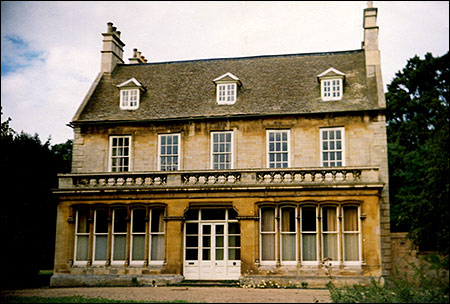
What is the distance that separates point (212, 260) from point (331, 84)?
10.7 meters

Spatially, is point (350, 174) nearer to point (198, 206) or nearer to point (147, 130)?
point (198, 206)

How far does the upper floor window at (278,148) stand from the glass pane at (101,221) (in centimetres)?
836

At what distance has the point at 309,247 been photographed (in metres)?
23.3

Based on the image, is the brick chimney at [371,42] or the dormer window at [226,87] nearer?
the brick chimney at [371,42]

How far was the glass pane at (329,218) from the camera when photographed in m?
23.3

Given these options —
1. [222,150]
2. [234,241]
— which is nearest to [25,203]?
[222,150]

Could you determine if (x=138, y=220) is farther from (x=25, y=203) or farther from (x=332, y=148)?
(x=332, y=148)

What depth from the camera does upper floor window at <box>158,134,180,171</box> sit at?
87.9ft

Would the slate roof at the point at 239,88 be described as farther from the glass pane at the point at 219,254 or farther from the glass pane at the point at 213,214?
the glass pane at the point at 219,254

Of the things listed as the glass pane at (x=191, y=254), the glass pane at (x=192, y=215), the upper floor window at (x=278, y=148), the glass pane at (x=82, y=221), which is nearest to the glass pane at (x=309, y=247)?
the upper floor window at (x=278, y=148)

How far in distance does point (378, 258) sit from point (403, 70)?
92.2 ft

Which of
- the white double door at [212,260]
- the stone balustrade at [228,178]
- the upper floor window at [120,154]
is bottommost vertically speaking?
the white double door at [212,260]

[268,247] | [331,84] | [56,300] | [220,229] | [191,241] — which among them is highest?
[331,84]

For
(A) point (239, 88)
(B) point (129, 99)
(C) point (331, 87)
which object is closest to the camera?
(C) point (331, 87)
